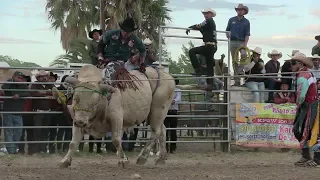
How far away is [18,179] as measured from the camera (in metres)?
8.24

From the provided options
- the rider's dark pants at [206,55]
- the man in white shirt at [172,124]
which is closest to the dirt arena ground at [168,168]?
the man in white shirt at [172,124]

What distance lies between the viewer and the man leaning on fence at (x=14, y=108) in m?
12.4

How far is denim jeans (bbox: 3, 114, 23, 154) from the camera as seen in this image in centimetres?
1240

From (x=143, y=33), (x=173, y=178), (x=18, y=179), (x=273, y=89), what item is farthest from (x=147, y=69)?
(x=143, y=33)

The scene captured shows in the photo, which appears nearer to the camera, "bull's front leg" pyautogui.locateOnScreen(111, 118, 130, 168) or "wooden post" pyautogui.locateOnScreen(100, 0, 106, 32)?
"bull's front leg" pyautogui.locateOnScreen(111, 118, 130, 168)

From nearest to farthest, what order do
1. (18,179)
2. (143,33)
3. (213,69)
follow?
1. (18,179)
2. (213,69)
3. (143,33)

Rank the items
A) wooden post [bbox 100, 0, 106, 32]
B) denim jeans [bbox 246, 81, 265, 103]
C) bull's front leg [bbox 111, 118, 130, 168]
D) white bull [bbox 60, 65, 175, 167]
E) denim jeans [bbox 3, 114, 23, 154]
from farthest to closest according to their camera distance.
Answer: wooden post [bbox 100, 0, 106, 32], denim jeans [bbox 246, 81, 265, 103], denim jeans [bbox 3, 114, 23, 154], bull's front leg [bbox 111, 118, 130, 168], white bull [bbox 60, 65, 175, 167]

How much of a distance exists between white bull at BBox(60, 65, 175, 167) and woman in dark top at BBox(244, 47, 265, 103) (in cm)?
355

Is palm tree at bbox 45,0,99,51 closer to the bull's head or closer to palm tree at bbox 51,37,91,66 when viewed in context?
palm tree at bbox 51,37,91,66

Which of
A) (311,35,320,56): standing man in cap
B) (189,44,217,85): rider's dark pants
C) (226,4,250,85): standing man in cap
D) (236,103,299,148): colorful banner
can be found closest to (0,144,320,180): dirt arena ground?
(236,103,299,148): colorful banner

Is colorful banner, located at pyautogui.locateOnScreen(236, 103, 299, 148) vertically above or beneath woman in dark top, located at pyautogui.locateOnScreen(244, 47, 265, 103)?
beneath

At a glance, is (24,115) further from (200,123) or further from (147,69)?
(200,123)

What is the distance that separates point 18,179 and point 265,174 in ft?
11.6

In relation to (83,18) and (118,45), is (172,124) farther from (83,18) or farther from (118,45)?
(83,18)
